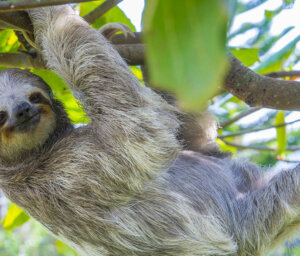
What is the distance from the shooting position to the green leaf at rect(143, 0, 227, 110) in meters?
0.75

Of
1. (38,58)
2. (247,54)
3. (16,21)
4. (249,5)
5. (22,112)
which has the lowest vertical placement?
(247,54)

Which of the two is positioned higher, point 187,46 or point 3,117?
point 187,46

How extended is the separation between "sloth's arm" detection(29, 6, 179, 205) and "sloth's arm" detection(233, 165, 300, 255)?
1220mm

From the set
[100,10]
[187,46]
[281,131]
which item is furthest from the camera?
[281,131]

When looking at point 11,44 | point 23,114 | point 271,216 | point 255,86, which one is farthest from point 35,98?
point 271,216

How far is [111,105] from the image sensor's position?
4.08 meters

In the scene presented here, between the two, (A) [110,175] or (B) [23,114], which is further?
(B) [23,114]

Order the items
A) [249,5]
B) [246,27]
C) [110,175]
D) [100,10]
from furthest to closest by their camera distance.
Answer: [246,27] < [100,10] < [249,5] < [110,175]

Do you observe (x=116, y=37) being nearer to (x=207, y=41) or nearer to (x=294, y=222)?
(x=294, y=222)

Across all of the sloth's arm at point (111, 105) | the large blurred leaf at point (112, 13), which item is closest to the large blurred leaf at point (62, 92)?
the sloth's arm at point (111, 105)

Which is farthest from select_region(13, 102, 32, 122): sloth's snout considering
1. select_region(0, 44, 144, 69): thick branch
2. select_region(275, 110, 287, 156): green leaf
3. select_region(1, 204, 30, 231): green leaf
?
select_region(275, 110, 287, 156): green leaf

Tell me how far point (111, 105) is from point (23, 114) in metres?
0.98

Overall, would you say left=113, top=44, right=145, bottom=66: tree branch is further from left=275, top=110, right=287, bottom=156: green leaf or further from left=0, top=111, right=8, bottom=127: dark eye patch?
left=275, top=110, right=287, bottom=156: green leaf

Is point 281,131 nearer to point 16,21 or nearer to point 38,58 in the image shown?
point 38,58
